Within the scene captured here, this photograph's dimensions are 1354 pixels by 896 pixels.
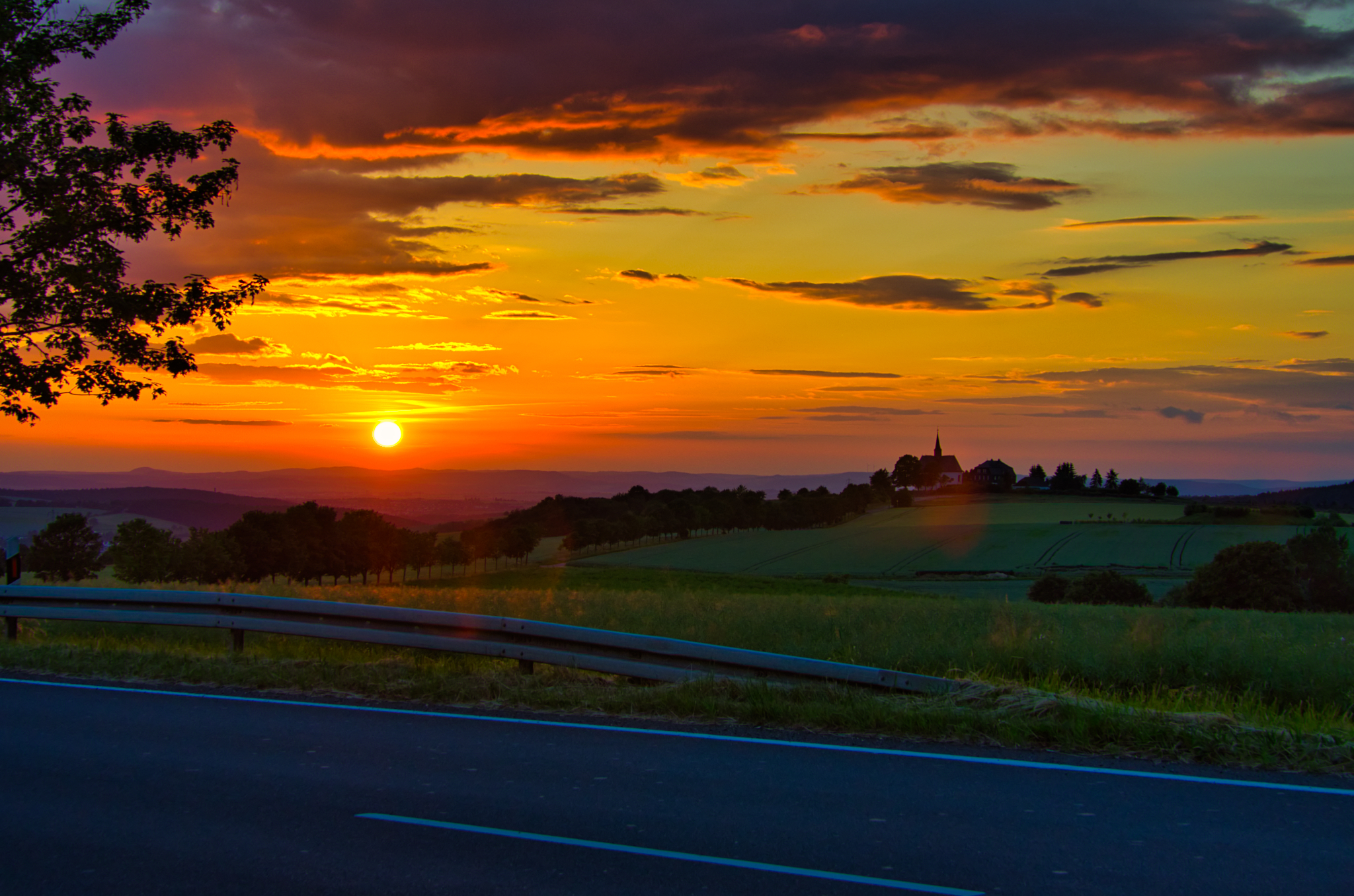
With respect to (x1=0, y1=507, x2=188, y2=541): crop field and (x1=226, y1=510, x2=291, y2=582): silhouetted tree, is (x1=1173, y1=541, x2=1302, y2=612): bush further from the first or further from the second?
(x1=0, y1=507, x2=188, y2=541): crop field

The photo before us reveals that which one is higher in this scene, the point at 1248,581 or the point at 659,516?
the point at 659,516

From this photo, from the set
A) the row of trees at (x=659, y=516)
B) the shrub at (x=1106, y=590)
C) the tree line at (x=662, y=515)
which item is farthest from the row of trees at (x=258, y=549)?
the shrub at (x=1106, y=590)

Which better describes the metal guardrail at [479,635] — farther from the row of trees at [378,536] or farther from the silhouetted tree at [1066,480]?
the silhouetted tree at [1066,480]

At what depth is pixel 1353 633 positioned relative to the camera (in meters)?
16.1

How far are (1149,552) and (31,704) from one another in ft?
267

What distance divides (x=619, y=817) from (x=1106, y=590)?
53944mm

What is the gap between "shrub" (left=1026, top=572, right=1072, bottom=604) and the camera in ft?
189

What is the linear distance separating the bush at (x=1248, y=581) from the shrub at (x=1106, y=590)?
6.47 feet

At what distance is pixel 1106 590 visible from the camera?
54.5 metres

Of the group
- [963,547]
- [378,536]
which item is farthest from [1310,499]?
[378,536]

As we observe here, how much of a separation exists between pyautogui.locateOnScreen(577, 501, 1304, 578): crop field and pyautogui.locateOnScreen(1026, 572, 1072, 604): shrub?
10.2 meters

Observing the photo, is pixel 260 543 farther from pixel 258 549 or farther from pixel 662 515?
pixel 662 515

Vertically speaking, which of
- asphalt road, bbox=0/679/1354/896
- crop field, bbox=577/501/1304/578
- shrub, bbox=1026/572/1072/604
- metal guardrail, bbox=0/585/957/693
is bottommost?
shrub, bbox=1026/572/1072/604

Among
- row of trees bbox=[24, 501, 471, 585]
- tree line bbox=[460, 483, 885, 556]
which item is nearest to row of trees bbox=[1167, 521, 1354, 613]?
row of trees bbox=[24, 501, 471, 585]
